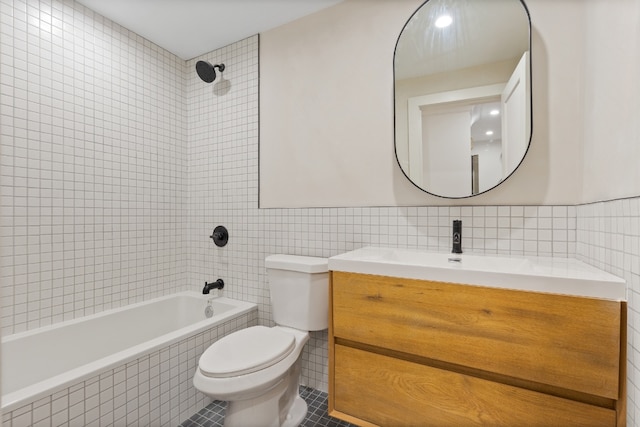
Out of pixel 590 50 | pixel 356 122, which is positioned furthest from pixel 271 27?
pixel 590 50

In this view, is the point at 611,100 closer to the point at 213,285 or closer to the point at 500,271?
the point at 500,271

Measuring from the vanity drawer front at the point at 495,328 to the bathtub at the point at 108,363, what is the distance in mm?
902

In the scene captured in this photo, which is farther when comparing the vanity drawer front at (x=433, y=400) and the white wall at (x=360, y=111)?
the white wall at (x=360, y=111)

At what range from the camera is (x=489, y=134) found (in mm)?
1479

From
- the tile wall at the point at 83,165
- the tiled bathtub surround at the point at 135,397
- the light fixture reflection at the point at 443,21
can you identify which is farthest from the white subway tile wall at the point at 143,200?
the light fixture reflection at the point at 443,21

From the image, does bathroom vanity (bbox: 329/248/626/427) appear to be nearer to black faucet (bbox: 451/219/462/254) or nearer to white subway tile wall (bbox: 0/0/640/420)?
black faucet (bbox: 451/219/462/254)

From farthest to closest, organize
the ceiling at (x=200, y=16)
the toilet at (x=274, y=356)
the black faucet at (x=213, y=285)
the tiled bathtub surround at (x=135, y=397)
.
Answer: the black faucet at (x=213, y=285) → the ceiling at (x=200, y=16) → the toilet at (x=274, y=356) → the tiled bathtub surround at (x=135, y=397)

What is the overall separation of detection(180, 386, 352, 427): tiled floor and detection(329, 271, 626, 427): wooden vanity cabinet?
13.3 inches

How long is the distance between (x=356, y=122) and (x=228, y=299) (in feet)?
4.73

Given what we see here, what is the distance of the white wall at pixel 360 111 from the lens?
1362 millimetres

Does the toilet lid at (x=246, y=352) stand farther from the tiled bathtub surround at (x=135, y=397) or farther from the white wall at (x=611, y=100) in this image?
the white wall at (x=611, y=100)

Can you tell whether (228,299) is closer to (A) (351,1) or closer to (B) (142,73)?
(B) (142,73)

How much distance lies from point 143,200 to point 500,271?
2.13 meters

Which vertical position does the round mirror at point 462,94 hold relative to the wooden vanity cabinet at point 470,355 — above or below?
above
